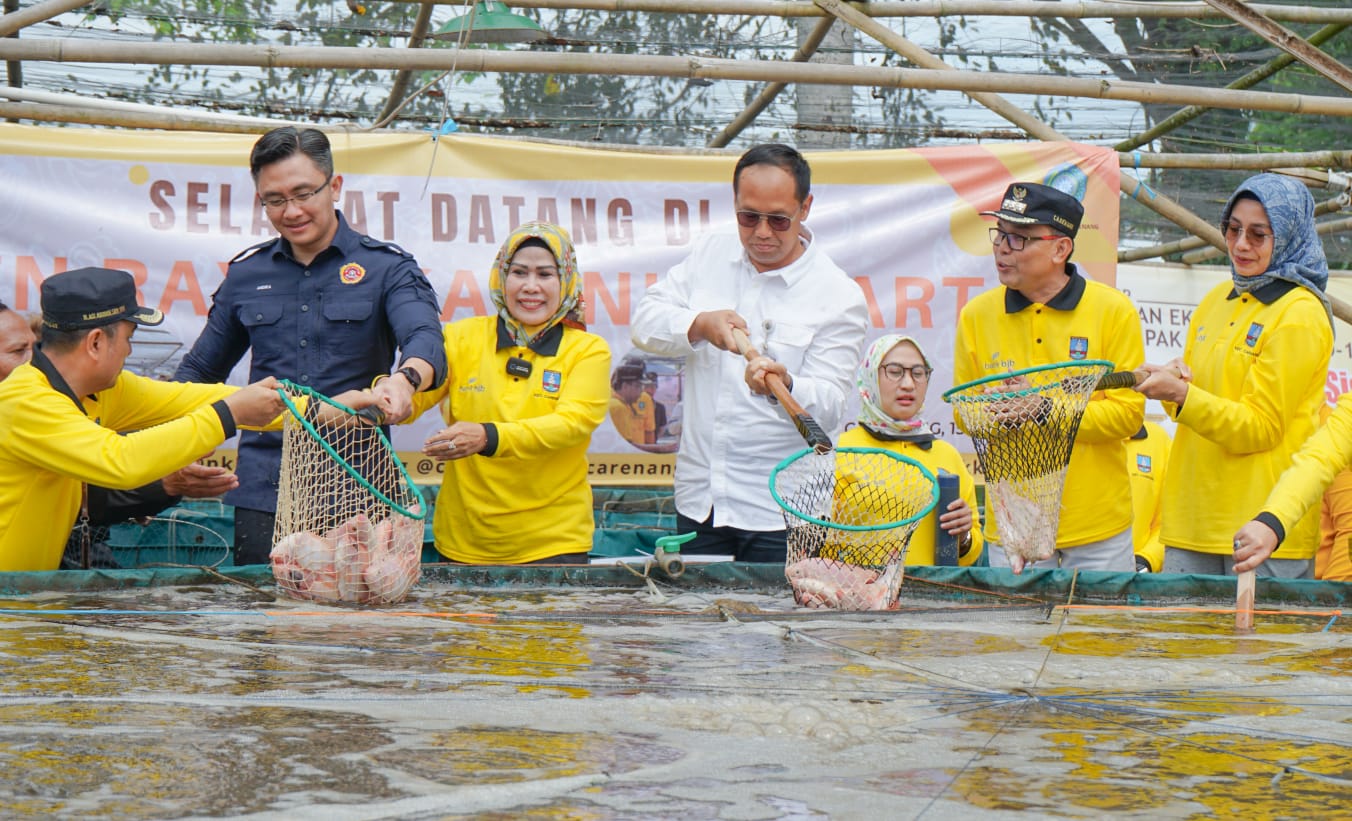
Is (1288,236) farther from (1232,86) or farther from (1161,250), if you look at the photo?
(1161,250)

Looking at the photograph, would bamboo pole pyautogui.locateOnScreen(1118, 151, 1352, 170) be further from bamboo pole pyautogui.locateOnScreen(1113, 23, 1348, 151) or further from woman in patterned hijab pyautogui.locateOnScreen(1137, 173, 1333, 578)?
woman in patterned hijab pyautogui.locateOnScreen(1137, 173, 1333, 578)

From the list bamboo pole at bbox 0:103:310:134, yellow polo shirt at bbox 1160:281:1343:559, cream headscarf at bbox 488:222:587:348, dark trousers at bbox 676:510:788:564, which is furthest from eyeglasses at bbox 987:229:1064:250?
bamboo pole at bbox 0:103:310:134

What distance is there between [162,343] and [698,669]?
3792 millimetres

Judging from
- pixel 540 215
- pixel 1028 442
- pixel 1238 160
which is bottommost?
pixel 1028 442

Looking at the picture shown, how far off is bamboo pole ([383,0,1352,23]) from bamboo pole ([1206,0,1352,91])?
1636mm

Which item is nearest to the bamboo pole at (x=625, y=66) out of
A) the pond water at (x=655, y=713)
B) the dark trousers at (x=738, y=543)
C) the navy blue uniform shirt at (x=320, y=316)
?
the navy blue uniform shirt at (x=320, y=316)

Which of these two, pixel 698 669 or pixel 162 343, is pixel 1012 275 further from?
pixel 162 343

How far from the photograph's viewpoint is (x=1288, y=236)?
4.73 meters

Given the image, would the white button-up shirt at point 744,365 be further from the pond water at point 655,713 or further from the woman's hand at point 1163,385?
the woman's hand at point 1163,385

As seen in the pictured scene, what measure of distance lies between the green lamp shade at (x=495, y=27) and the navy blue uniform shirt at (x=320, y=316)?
5.71 ft

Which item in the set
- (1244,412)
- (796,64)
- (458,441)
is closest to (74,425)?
(458,441)

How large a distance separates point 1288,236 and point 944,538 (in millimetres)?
1522

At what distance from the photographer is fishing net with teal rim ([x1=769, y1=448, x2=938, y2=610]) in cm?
413

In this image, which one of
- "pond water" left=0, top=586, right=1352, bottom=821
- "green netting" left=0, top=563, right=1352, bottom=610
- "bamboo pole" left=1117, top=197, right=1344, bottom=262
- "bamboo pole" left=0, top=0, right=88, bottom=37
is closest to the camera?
"pond water" left=0, top=586, right=1352, bottom=821
